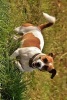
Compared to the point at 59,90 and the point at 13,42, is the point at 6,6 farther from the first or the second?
the point at 59,90

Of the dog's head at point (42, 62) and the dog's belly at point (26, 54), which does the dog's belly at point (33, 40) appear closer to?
the dog's belly at point (26, 54)

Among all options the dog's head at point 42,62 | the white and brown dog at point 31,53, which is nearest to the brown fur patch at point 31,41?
the white and brown dog at point 31,53

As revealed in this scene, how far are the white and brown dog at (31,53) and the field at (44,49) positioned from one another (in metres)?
0.12

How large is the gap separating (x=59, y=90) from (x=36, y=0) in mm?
1576

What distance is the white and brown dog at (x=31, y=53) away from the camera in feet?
14.2

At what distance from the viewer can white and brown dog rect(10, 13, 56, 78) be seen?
171 inches

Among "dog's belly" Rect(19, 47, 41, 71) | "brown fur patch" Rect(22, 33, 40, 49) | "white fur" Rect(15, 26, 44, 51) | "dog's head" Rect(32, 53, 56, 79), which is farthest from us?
"white fur" Rect(15, 26, 44, 51)

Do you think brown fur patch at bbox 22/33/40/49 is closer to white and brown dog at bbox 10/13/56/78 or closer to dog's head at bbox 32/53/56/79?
white and brown dog at bbox 10/13/56/78

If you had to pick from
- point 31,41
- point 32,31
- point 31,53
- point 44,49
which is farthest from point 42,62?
point 44,49

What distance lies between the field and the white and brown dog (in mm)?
117

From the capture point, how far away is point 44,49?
18.8 feet

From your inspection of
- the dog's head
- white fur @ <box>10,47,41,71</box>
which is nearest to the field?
white fur @ <box>10,47,41,71</box>

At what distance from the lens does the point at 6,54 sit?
441 centimetres

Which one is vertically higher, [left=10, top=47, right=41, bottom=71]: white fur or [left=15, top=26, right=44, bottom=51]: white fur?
[left=15, top=26, right=44, bottom=51]: white fur
